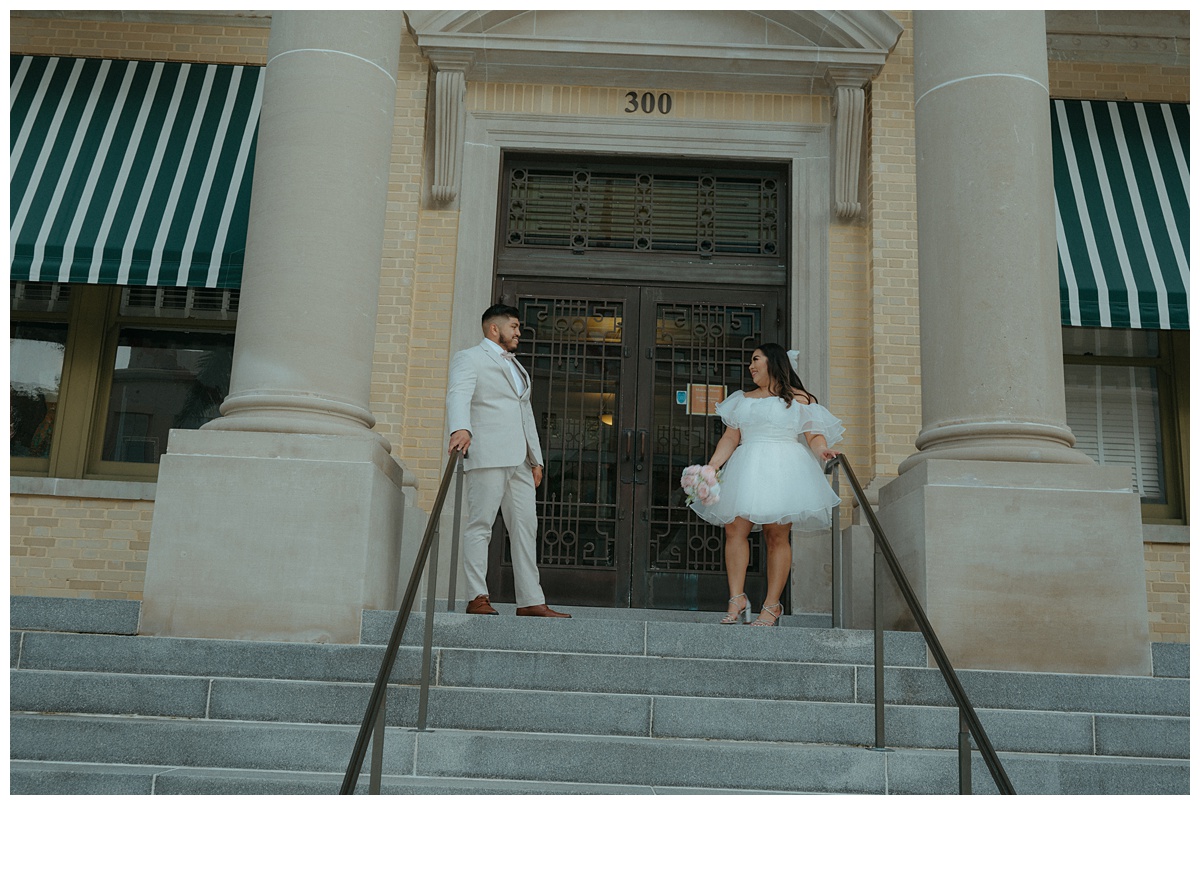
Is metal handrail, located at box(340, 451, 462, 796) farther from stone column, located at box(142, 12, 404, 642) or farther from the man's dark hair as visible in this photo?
the man's dark hair

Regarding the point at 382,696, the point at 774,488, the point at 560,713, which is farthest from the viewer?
the point at 774,488

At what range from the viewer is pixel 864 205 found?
A: 9992 mm

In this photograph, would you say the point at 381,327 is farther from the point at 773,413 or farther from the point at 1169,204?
the point at 1169,204

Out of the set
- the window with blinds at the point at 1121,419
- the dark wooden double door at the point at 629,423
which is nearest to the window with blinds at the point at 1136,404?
the window with blinds at the point at 1121,419

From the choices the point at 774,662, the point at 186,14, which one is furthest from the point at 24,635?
the point at 186,14

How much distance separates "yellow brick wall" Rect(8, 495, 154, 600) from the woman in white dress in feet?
16.5

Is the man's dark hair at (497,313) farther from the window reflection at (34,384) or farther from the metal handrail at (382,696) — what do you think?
the window reflection at (34,384)

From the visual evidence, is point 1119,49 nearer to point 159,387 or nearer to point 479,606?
point 479,606

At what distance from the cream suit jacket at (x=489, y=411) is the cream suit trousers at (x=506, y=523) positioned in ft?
0.32

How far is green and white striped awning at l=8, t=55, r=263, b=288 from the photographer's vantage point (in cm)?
933

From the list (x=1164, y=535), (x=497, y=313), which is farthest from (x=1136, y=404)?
(x=497, y=313)

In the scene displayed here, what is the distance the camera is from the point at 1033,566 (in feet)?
21.2

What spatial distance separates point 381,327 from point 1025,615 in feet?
18.2

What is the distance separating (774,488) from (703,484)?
450mm
